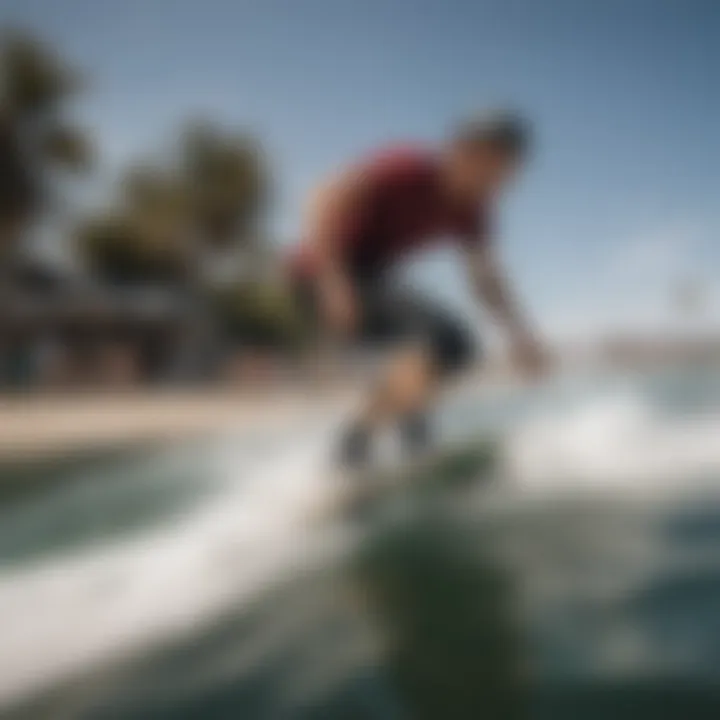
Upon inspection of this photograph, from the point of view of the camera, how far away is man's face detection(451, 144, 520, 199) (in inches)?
66.9

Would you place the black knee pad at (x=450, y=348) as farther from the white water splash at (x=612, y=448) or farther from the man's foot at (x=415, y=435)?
the white water splash at (x=612, y=448)

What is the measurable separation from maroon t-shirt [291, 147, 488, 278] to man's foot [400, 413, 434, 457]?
44 centimetres

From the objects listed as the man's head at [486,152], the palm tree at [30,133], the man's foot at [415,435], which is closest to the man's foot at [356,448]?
the man's foot at [415,435]

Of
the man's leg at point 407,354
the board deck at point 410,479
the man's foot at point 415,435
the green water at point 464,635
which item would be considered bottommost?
the green water at point 464,635

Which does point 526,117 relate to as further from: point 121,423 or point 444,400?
point 121,423

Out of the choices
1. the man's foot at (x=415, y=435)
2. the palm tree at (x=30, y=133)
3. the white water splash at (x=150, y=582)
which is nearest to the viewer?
the white water splash at (x=150, y=582)

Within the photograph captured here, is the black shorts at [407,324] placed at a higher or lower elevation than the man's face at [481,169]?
lower

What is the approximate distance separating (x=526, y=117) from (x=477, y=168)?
202 millimetres

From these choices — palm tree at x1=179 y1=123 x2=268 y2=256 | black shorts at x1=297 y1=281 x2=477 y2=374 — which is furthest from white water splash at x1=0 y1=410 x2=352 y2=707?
palm tree at x1=179 y1=123 x2=268 y2=256

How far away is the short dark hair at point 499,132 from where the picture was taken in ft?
5.52

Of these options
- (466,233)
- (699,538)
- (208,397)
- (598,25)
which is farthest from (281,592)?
(208,397)

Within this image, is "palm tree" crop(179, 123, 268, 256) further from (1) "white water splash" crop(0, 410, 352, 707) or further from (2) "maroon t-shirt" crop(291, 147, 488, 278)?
(1) "white water splash" crop(0, 410, 352, 707)

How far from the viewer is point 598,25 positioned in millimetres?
1853

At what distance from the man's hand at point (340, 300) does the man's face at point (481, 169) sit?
38 cm
